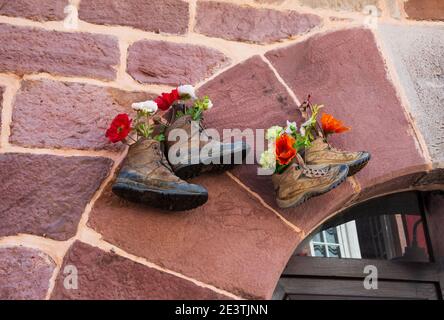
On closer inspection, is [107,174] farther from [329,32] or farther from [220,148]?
[329,32]

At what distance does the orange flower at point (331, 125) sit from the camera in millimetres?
1617

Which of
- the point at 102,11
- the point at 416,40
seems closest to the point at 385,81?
the point at 416,40

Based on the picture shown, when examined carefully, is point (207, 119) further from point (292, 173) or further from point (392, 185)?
point (392, 185)

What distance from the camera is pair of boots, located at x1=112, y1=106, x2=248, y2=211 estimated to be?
1450 mm

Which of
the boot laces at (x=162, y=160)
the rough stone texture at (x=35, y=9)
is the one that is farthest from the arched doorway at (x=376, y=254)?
the rough stone texture at (x=35, y=9)

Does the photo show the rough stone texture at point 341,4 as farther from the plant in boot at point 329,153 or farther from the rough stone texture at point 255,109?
the plant in boot at point 329,153

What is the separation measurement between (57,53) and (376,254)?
1.11m

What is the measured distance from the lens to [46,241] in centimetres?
147

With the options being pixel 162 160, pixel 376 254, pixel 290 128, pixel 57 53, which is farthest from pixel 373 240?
pixel 57 53

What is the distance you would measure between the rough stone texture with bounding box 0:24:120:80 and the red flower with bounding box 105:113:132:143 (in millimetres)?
241

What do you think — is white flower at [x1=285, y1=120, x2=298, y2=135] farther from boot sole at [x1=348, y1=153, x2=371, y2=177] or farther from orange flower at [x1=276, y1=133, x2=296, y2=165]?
boot sole at [x1=348, y1=153, x2=371, y2=177]

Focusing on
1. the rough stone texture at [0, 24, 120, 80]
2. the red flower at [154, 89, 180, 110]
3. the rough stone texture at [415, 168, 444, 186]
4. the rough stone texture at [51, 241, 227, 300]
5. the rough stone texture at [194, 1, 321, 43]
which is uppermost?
the rough stone texture at [194, 1, 321, 43]

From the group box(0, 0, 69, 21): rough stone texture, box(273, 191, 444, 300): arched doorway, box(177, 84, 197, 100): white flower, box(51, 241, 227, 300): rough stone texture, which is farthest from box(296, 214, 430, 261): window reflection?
box(0, 0, 69, 21): rough stone texture

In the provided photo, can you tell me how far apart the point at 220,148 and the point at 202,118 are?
0.48 feet
